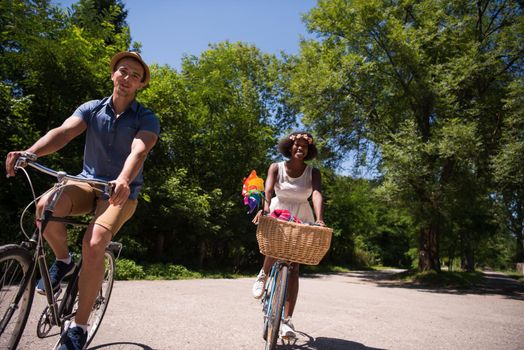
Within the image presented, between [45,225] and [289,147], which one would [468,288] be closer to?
[289,147]

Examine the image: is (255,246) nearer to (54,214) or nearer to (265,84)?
(265,84)

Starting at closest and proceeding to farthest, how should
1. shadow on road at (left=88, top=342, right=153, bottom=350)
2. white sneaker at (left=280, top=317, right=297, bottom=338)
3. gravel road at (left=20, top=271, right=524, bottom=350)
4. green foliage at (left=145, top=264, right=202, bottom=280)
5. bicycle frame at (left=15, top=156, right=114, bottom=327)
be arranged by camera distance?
bicycle frame at (left=15, top=156, right=114, bottom=327) → shadow on road at (left=88, top=342, right=153, bottom=350) → white sneaker at (left=280, top=317, right=297, bottom=338) → gravel road at (left=20, top=271, right=524, bottom=350) → green foliage at (left=145, top=264, right=202, bottom=280)

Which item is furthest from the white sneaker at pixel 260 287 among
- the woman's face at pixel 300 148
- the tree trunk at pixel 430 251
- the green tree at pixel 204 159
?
the tree trunk at pixel 430 251

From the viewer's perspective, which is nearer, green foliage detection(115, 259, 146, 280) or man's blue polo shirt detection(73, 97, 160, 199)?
man's blue polo shirt detection(73, 97, 160, 199)

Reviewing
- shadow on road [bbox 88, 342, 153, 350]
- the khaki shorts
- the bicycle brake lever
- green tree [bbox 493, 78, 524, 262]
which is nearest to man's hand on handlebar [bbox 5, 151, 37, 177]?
the khaki shorts

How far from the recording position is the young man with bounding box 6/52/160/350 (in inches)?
103

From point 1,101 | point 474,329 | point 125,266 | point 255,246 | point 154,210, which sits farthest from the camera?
point 255,246

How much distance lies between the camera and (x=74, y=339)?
8.16 ft

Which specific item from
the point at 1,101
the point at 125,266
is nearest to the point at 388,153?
the point at 125,266

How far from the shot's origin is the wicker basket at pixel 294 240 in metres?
3.20

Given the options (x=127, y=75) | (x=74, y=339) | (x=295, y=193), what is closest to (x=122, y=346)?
(x=74, y=339)

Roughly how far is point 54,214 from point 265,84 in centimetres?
2313

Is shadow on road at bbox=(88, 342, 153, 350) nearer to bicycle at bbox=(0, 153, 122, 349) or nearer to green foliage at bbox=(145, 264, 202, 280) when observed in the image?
bicycle at bbox=(0, 153, 122, 349)

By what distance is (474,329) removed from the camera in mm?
5754
